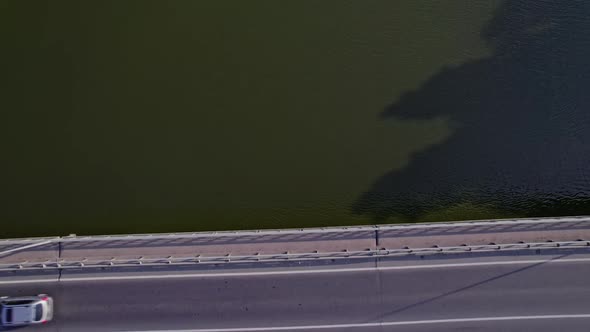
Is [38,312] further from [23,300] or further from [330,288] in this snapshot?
[330,288]

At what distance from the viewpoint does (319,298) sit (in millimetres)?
17875

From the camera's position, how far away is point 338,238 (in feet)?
60.0

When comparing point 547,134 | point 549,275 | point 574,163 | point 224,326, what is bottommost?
point 224,326

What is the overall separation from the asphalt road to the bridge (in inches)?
1.4

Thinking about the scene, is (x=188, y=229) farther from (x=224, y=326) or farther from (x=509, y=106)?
(x=509, y=106)

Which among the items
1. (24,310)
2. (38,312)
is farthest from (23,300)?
(38,312)

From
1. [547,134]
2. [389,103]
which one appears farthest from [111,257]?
[547,134]

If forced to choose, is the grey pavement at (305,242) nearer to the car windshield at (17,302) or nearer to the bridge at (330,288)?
the bridge at (330,288)

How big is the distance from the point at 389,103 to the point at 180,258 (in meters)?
10.2

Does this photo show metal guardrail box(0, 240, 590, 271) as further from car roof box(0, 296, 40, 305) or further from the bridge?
car roof box(0, 296, 40, 305)

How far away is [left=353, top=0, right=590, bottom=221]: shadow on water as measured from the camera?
1953 centimetres

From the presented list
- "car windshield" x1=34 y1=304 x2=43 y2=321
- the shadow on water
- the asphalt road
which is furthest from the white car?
the shadow on water

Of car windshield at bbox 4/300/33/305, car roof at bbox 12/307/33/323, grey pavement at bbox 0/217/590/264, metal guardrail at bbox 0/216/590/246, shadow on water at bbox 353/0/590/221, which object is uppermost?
shadow on water at bbox 353/0/590/221

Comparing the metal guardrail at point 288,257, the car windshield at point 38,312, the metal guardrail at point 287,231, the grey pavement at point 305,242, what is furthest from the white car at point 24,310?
the metal guardrail at point 287,231
